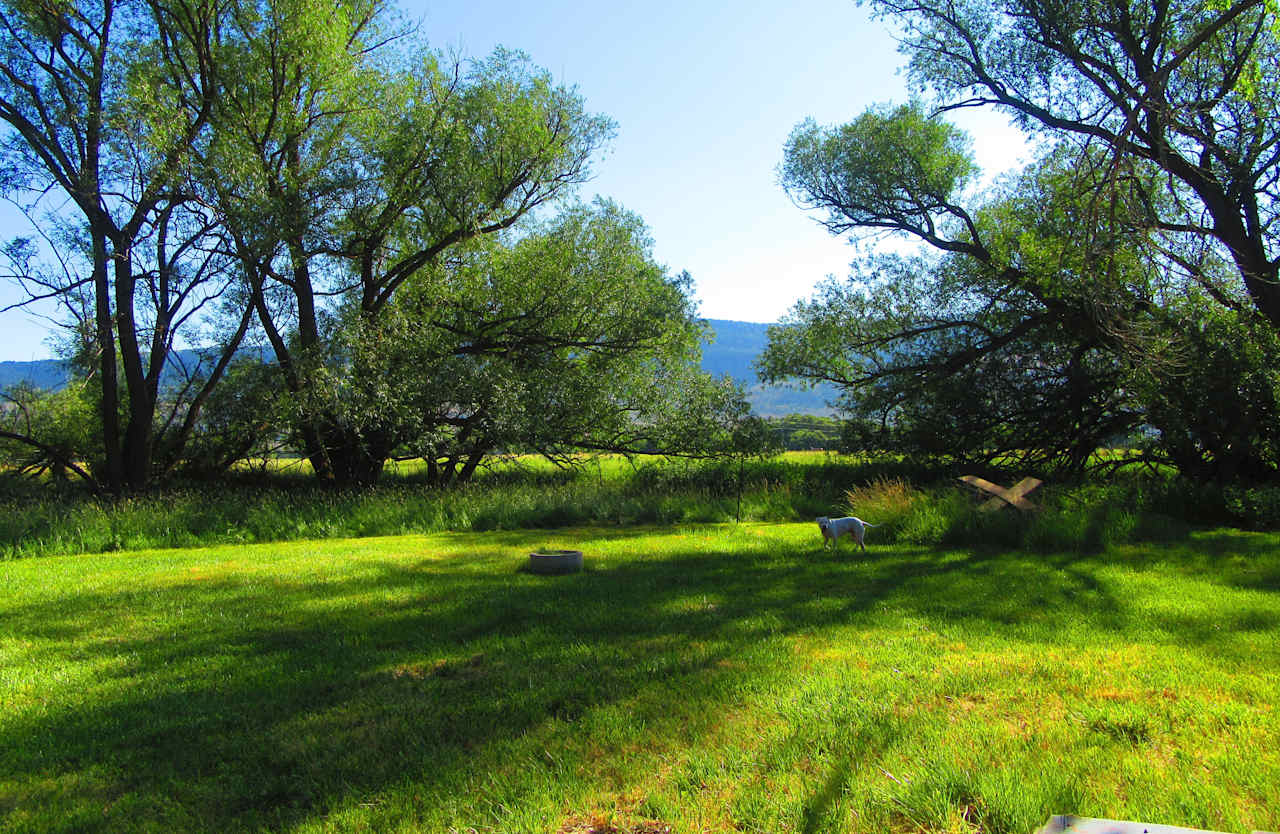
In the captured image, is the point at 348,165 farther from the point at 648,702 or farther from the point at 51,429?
the point at 648,702

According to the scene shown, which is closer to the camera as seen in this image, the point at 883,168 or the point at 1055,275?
the point at 1055,275

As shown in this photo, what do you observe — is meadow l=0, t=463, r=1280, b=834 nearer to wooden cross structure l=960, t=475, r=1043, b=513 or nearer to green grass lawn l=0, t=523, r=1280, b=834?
green grass lawn l=0, t=523, r=1280, b=834

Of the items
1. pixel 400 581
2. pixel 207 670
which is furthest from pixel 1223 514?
pixel 207 670

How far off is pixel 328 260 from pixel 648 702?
14868mm

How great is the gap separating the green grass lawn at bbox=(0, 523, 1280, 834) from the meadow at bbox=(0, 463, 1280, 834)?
0.02 meters

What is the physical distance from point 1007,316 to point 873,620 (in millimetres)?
13178

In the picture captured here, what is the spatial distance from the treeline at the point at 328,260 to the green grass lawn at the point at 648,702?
871cm

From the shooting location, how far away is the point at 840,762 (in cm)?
324

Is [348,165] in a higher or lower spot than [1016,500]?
higher

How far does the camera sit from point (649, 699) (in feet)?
13.3

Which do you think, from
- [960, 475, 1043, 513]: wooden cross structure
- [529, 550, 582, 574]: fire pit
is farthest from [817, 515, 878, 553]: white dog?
[529, 550, 582, 574]: fire pit

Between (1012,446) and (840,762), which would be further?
(1012,446)

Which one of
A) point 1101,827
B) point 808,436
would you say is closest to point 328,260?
point 808,436

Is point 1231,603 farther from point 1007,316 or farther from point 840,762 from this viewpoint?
point 1007,316
